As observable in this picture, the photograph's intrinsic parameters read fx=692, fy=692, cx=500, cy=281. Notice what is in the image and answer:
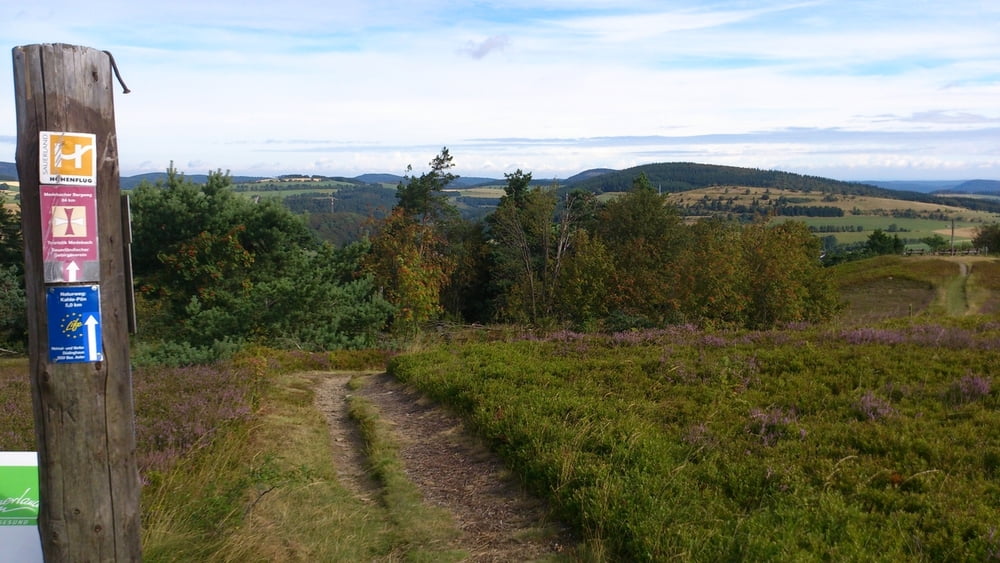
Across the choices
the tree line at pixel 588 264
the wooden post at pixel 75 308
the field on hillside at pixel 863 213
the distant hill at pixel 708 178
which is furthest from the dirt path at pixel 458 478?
the distant hill at pixel 708 178

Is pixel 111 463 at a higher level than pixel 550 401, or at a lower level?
higher

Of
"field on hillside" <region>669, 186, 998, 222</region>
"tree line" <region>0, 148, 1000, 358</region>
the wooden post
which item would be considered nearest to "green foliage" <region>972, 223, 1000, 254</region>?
"tree line" <region>0, 148, 1000, 358</region>

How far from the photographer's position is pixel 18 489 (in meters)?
3.57

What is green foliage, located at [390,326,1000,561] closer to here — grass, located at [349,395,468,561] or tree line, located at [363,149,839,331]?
grass, located at [349,395,468,561]

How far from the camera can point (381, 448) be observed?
27.7 feet

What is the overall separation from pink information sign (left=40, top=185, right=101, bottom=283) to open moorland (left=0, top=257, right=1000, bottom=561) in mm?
2425

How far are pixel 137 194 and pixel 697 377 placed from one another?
1785 centimetres

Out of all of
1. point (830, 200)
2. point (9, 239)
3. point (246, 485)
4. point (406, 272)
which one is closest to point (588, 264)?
point (406, 272)

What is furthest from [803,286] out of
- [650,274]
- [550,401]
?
[550,401]

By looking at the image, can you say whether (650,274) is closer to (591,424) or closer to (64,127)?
(591,424)

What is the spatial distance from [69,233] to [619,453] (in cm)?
494

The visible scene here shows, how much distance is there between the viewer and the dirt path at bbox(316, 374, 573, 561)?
5715 millimetres

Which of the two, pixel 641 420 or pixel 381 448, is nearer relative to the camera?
pixel 641 420

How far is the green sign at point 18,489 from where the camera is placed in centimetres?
346
